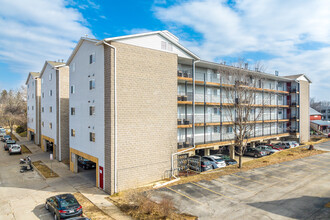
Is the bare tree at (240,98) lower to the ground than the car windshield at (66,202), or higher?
higher

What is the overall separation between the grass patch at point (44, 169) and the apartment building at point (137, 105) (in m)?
2.33

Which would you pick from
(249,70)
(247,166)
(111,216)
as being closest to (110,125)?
(111,216)

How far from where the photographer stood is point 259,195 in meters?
16.3

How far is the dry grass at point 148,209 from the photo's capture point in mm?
13000

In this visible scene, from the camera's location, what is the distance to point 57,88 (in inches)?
1268

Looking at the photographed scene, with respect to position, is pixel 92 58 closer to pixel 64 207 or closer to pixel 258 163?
pixel 64 207

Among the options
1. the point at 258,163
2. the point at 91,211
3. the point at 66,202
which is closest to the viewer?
the point at 66,202

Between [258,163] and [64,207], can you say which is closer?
[64,207]

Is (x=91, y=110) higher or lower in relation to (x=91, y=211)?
higher

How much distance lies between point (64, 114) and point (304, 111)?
43.2 m

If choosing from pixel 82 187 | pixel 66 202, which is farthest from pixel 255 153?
pixel 66 202

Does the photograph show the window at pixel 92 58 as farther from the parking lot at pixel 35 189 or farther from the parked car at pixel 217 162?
the parked car at pixel 217 162

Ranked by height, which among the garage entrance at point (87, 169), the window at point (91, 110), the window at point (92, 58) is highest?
the window at point (92, 58)

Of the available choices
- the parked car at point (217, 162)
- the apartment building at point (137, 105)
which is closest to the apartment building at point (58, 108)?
the apartment building at point (137, 105)
